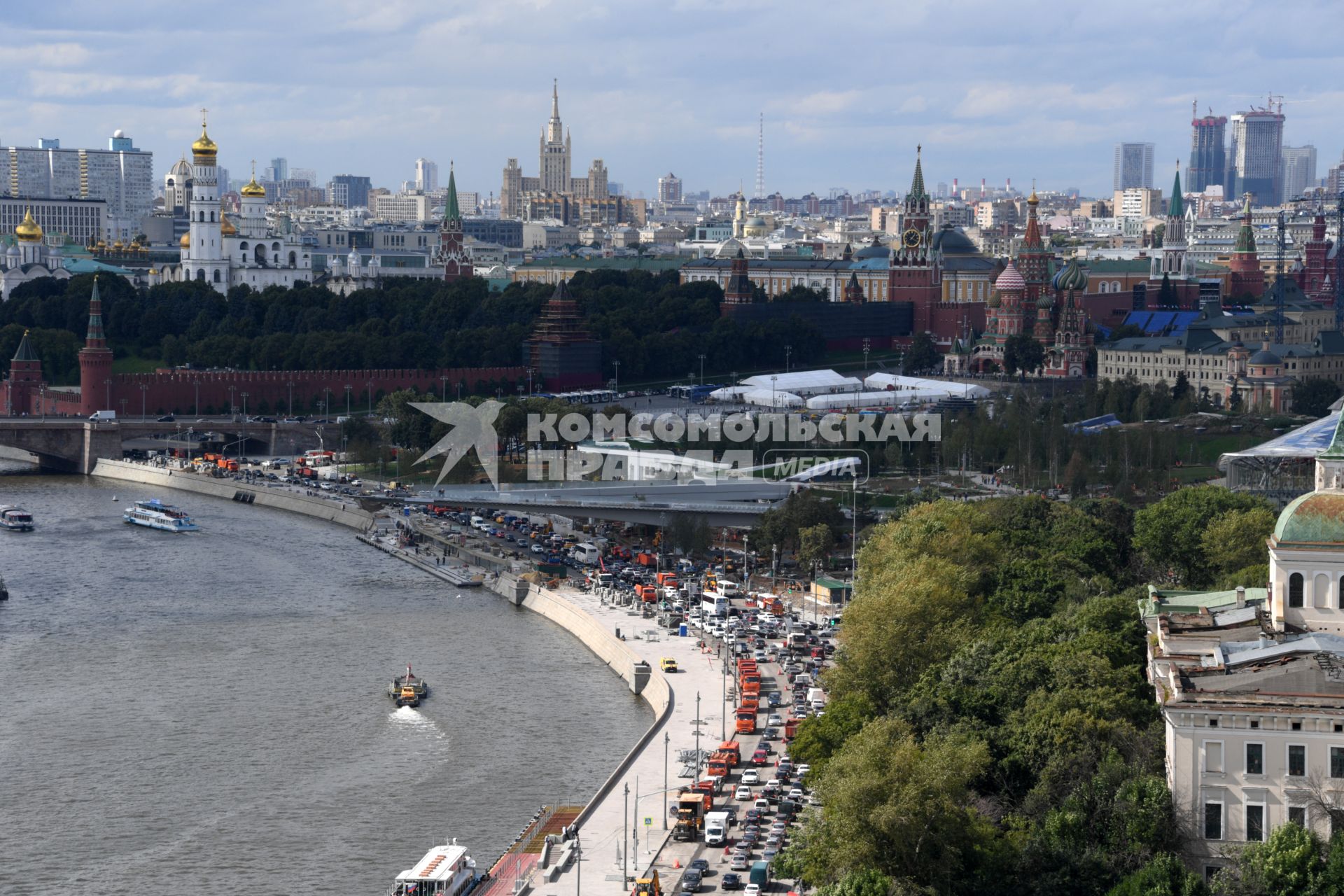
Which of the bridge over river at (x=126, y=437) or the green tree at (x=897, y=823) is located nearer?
the green tree at (x=897, y=823)

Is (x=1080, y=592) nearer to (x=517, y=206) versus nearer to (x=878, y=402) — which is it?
(x=878, y=402)

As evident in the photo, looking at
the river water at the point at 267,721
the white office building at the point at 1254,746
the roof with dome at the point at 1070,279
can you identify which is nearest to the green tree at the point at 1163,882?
the white office building at the point at 1254,746

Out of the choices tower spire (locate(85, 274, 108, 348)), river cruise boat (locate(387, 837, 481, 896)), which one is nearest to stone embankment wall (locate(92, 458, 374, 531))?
tower spire (locate(85, 274, 108, 348))

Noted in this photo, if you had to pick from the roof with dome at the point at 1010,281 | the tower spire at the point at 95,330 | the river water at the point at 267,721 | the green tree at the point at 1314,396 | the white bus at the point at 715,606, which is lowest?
the river water at the point at 267,721

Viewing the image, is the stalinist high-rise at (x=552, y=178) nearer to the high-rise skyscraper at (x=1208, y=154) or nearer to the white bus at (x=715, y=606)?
the high-rise skyscraper at (x=1208, y=154)

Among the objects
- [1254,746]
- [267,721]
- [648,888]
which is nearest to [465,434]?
[267,721]

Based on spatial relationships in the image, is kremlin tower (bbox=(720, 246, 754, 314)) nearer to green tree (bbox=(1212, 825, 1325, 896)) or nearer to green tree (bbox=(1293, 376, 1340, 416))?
green tree (bbox=(1293, 376, 1340, 416))

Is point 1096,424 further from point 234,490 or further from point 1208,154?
point 1208,154
